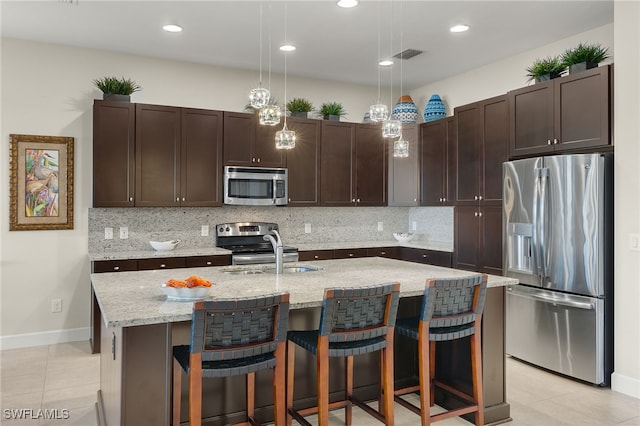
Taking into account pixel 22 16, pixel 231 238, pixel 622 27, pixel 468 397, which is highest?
pixel 22 16

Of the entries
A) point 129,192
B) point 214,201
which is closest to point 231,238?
point 214,201

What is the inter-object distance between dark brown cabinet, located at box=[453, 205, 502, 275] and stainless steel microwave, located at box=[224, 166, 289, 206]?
1.95 meters

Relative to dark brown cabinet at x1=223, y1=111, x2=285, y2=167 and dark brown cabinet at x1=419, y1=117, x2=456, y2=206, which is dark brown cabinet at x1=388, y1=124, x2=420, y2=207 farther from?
dark brown cabinet at x1=223, y1=111, x2=285, y2=167

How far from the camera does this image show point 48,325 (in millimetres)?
4770

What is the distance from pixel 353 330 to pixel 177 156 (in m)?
3.18

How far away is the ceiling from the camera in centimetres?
383

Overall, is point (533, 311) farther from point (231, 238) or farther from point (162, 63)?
point (162, 63)

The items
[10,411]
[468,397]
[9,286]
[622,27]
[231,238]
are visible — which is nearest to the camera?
[468,397]

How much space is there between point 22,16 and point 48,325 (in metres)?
2.90

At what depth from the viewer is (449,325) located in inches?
106

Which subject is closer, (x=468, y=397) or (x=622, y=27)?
(x=468, y=397)

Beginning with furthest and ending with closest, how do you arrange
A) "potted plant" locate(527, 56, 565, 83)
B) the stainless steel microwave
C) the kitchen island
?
the stainless steel microwave, "potted plant" locate(527, 56, 565, 83), the kitchen island

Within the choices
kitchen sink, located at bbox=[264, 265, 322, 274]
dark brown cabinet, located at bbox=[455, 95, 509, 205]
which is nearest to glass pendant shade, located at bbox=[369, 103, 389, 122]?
kitchen sink, located at bbox=[264, 265, 322, 274]

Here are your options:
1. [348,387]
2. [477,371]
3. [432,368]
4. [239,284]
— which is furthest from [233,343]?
[432,368]
